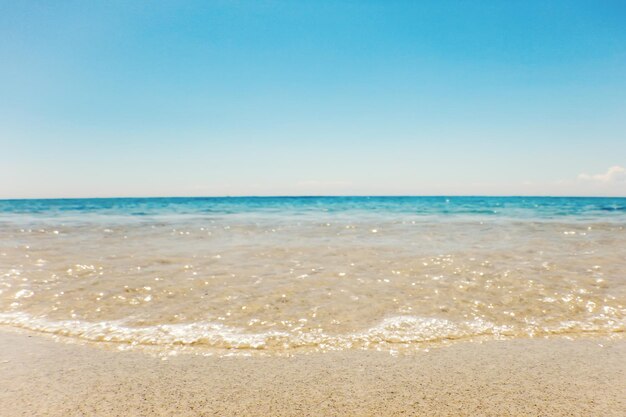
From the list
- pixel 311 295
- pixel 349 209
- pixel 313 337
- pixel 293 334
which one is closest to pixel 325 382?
pixel 313 337

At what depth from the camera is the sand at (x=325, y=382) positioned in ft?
9.64

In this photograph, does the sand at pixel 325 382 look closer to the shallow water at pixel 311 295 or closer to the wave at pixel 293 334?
the wave at pixel 293 334

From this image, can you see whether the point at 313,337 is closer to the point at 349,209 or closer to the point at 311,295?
the point at 311,295

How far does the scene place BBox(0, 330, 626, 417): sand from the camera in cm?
294

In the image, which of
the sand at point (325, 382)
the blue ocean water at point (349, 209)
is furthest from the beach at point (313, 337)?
the blue ocean water at point (349, 209)

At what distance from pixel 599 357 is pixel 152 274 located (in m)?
7.36

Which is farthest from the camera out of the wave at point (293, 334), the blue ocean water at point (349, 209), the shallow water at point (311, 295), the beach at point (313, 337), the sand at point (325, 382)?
the blue ocean water at point (349, 209)

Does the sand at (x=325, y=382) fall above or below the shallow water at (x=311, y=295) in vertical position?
below

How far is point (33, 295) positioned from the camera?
6109 mm

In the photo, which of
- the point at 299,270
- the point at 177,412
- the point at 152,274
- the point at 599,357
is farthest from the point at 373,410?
the point at 152,274

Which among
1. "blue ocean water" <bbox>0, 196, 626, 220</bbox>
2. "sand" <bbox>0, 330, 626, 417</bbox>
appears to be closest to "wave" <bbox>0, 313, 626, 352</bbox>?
"sand" <bbox>0, 330, 626, 417</bbox>

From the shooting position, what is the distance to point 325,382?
11.0 feet

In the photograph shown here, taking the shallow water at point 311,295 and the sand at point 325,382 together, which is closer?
the sand at point 325,382

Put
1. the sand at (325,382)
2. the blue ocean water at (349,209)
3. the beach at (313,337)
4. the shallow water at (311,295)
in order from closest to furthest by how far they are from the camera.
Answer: the sand at (325,382), the beach at (313,337), the shallow water at (311,295), the blue ocean water at (349,209)
